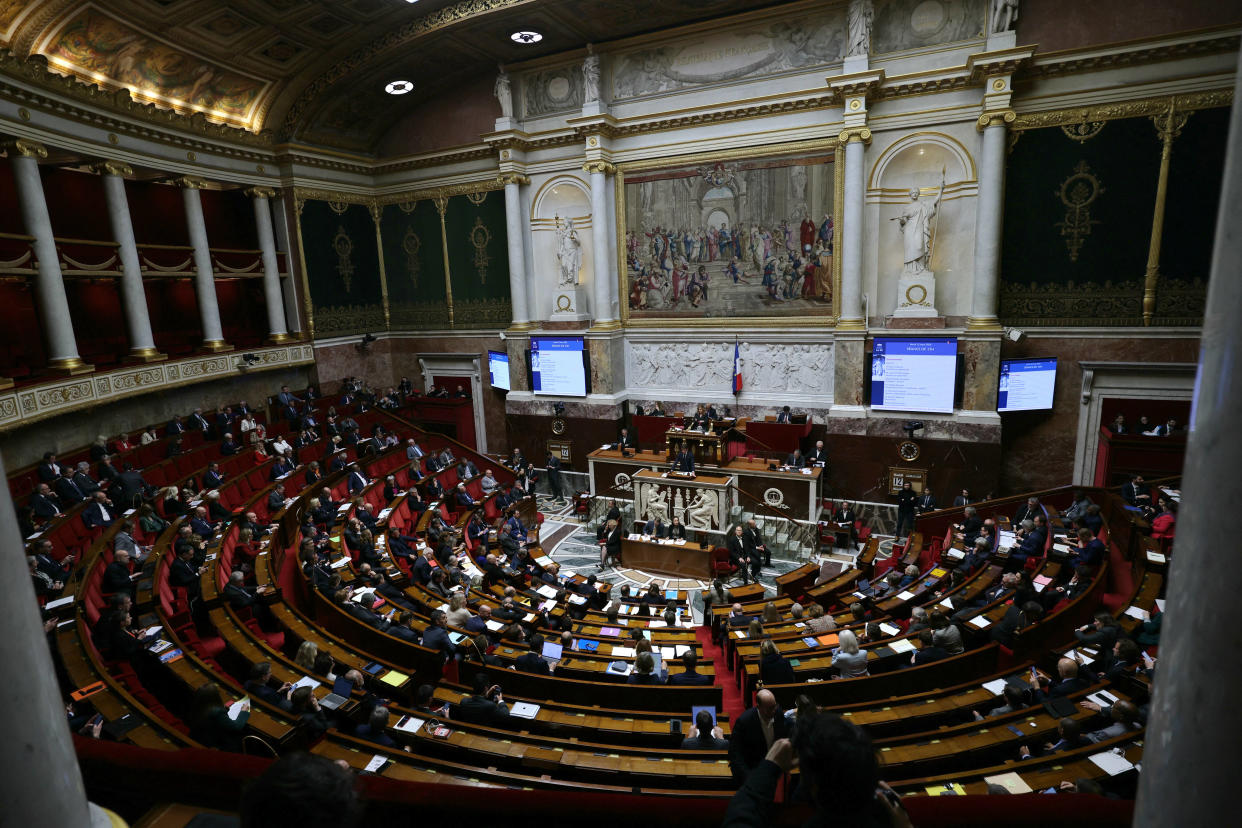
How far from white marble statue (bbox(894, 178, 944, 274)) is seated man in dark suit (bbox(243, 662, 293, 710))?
1573 centimetres

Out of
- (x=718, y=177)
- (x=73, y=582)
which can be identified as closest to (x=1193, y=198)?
(x=718, y=177)

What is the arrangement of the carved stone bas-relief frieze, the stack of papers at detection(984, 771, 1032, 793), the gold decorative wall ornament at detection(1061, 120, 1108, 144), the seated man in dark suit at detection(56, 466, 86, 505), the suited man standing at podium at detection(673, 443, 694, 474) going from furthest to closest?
1. the carved stone bas-relief frieze
2. the suited man standing at podium at detection(673, 443, 694, 474)
3. the gold decorative wall ornament at detection(1061, 120, 1108, 144)
4. the seated man in dark suit at detection(56, 466, 86, 505)
5. the stack of papers at detection(984, 771, 1032, 793)

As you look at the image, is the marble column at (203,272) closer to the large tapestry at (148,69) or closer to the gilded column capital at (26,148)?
the large tapestry at (148,69)

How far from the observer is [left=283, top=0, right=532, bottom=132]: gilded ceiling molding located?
53.7 feet

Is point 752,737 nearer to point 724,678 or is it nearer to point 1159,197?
point 724,678

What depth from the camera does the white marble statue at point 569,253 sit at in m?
19.5

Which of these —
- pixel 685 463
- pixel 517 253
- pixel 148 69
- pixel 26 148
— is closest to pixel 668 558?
pixel 685 463

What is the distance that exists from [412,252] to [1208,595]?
76.8 ft

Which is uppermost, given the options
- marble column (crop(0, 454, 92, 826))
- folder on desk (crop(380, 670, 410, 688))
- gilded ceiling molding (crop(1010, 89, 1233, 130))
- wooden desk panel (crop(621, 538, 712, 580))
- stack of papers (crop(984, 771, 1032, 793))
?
gilded ceiling molding (crop(1010, 89, 1233, 130))

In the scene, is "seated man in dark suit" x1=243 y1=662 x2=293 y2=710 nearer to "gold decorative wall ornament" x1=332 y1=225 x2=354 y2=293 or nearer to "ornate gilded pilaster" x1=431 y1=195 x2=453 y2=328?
"ornate gilded pilaster" x1=431 y1=195 x2=453 y2=328

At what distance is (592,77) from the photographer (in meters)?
18.0

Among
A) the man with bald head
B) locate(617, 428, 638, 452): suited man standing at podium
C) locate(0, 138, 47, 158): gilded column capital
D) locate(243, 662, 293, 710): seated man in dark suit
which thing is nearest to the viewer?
the man with bald head

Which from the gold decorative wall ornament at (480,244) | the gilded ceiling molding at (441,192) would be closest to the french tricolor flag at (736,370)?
the gold decorative wall ornament at (480,244)

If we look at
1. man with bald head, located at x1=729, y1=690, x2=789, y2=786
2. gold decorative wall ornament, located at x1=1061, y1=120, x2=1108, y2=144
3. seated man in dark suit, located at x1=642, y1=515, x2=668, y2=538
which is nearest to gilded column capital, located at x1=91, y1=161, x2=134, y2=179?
seated man in dark suit, located at x1=642, y1=515, x2=668, y2=538
